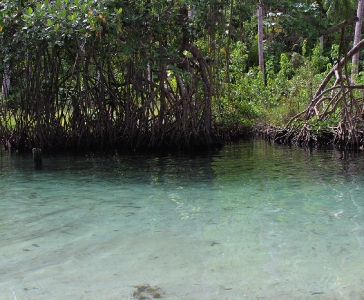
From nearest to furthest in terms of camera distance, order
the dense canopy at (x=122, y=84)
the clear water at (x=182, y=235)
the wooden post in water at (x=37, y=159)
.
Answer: the clear water at (x=182, y=235) < the wooden post in water at (x=37, y=159) < the dense canopy at (x=122, y=84)

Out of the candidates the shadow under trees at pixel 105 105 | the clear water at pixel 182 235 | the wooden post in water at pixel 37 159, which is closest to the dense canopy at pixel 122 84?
the shadow under trees at pixel 105 105

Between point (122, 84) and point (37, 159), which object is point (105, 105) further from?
point (37, 159)

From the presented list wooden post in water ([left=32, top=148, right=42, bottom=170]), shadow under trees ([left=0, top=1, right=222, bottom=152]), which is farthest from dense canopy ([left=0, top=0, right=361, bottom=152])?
wooden post in water ([left=32, top=148, right=42, bottom=170])

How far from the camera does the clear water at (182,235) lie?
317 centimetres

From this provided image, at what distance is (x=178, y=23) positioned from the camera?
877cm

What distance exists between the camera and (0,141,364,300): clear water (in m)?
3.17

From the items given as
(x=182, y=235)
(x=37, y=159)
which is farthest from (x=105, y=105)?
(x=182, y=235)

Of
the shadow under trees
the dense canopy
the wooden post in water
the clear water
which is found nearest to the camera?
the clear water

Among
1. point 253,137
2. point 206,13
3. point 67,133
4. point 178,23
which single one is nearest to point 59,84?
point 67,133

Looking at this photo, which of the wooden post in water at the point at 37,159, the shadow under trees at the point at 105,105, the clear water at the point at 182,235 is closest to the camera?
the clear water at the point at 182,235

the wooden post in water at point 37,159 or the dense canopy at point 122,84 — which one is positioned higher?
the dense canopy at point 122,84

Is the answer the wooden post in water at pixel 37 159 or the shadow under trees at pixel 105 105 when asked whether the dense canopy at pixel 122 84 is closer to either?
the shadow under trees at pixel 105 105

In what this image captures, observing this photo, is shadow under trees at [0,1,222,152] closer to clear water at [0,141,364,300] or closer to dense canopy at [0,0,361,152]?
dense canopy at [0,0,361,152]

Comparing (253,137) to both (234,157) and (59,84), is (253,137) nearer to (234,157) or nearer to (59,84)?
(234,157)
